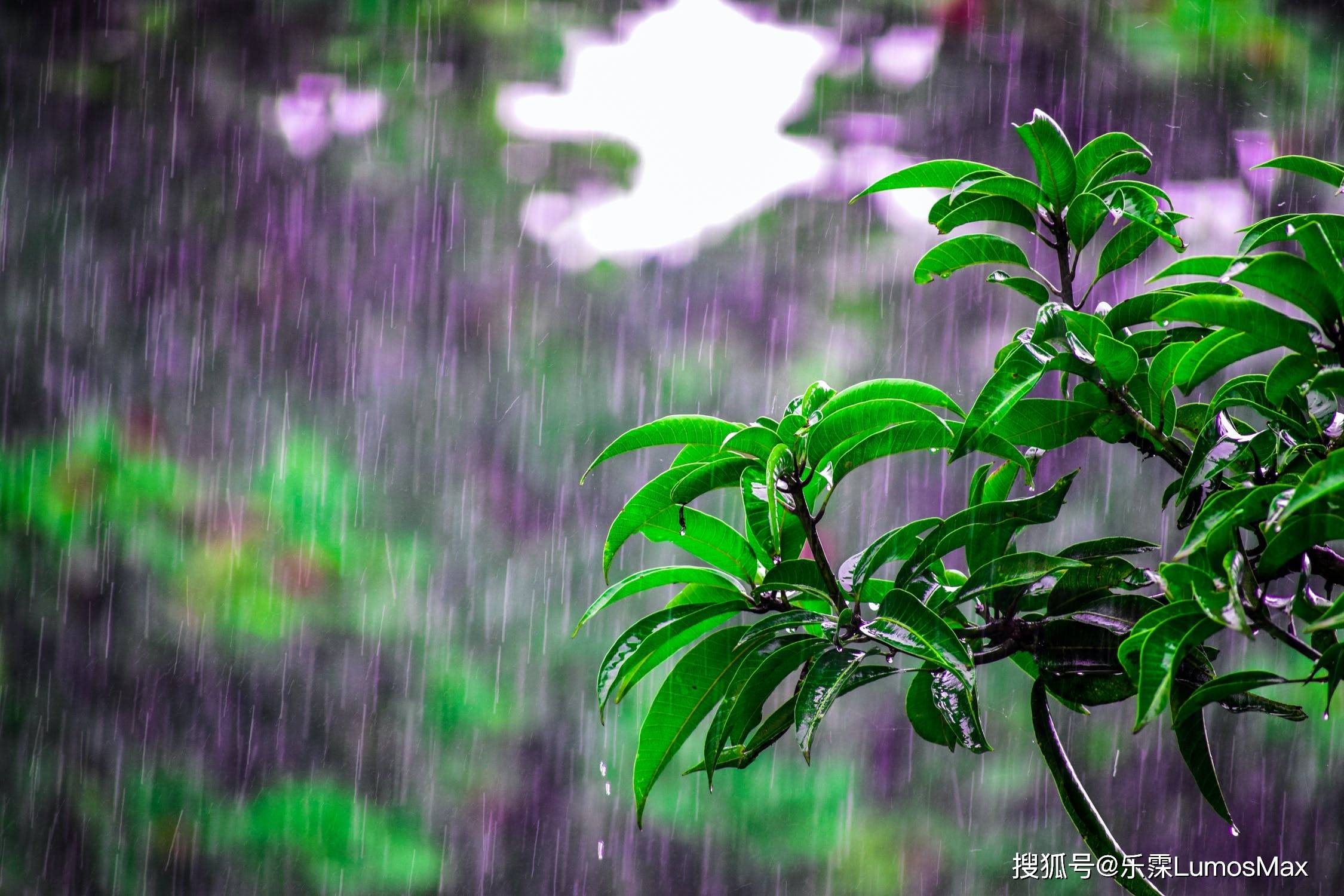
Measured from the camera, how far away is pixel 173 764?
259 centimetres

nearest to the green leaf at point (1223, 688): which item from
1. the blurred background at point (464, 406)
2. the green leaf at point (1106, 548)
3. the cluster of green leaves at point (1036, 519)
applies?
the cluster of green leaves at point (1036, 519)

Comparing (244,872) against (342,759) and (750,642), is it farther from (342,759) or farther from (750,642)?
(750,642)

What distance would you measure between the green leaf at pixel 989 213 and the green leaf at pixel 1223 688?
25 centimetres

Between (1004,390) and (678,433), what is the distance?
0.16m

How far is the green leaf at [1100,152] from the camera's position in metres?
0.56

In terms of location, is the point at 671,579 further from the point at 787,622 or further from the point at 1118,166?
the point at 1118,166

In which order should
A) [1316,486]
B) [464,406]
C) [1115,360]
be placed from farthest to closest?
[464,406], [1115,360], [1316,486]

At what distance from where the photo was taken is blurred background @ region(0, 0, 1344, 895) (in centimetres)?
244

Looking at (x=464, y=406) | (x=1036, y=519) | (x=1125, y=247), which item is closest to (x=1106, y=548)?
(x=1036, y=519)

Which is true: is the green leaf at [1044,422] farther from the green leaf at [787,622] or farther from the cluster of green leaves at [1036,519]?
the green leaf at [787,622]

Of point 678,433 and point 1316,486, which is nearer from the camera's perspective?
point 1316,486

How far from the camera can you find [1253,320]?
42 centimetres

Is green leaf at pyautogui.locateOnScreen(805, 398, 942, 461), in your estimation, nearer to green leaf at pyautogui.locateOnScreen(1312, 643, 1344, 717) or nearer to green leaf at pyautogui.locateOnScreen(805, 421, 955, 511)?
green leaf at pyautogui.locateOnScreen(805, 421, 955, 511)

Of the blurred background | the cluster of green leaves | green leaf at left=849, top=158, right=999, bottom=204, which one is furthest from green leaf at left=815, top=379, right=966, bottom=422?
the blurred background
